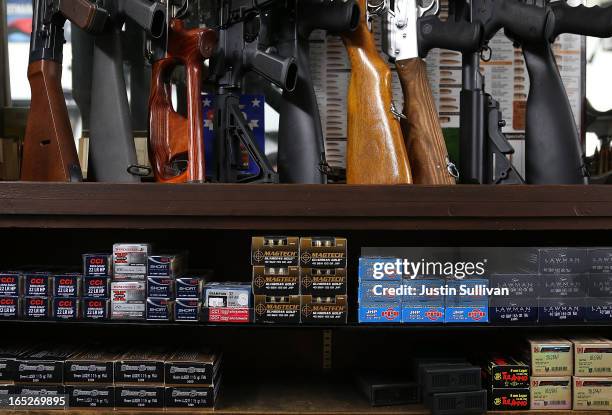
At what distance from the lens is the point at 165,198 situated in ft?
4.18

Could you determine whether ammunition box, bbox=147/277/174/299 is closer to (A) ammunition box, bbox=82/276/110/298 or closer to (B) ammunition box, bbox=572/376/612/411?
(A) ammunition box, bbox=82/276/110/298

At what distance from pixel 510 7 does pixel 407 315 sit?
834 mm

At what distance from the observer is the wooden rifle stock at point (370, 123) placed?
4.49ft

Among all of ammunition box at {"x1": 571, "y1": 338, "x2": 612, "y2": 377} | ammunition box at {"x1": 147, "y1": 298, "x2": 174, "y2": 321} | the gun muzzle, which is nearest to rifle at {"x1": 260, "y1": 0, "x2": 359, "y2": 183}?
the gun muzzle

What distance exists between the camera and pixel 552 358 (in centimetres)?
136

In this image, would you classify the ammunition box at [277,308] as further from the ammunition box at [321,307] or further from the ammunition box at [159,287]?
the ammunition box at [159,287]

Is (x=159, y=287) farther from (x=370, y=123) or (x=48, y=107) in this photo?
(x=370, y=123)

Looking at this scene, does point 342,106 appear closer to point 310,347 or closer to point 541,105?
point 541,105

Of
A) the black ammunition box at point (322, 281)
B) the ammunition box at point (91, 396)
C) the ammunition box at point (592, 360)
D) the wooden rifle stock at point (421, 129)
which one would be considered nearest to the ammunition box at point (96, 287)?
the ammunition box at point (91, 396)

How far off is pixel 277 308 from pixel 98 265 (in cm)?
46

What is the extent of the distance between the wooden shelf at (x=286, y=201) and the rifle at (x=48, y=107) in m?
0.11

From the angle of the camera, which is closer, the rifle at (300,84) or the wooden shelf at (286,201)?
the wooden shelf at (286,201)

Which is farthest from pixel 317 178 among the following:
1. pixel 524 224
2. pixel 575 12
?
pixel 575 12

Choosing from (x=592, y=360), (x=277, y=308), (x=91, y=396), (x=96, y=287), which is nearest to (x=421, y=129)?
(x=277, y=308)
